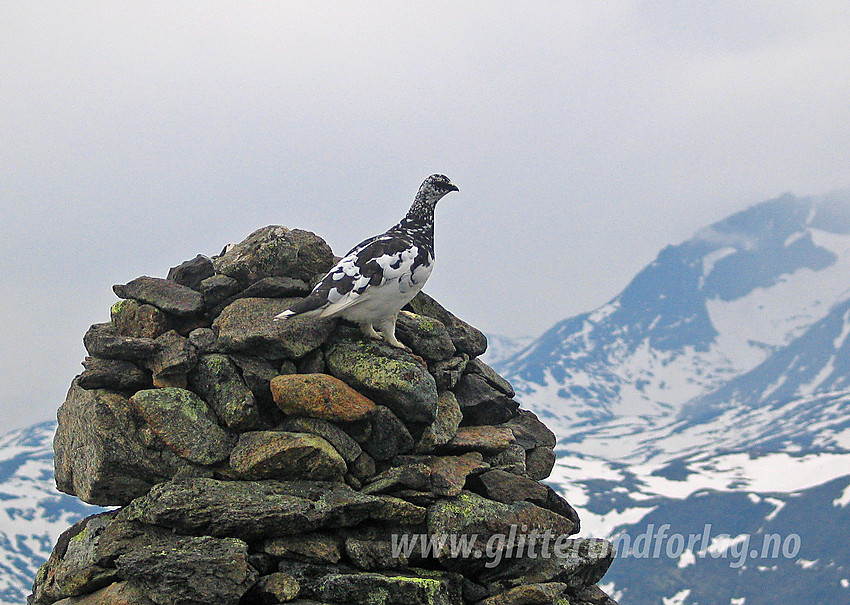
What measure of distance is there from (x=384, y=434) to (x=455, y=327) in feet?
18.4

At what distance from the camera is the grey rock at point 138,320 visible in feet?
65.6

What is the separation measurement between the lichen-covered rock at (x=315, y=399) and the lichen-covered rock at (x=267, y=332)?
3.62ft

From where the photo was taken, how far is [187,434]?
57.3 feet

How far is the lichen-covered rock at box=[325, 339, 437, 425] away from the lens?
712 inches

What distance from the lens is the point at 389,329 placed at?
19578mm

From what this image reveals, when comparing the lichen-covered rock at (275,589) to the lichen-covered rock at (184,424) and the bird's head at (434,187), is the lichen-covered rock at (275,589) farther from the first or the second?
the bird's head at (434,187)

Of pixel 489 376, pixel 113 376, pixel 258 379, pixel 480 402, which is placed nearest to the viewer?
pixel 258 379

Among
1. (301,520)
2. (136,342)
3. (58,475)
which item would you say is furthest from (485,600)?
(58,475)

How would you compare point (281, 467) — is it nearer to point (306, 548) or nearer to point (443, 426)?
point (306, 548)

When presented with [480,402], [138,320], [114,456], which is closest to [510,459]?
[480,402]

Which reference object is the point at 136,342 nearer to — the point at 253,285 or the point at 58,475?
the point at 253,285

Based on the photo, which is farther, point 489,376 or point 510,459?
point 489,376

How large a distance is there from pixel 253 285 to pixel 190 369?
3.07 meters

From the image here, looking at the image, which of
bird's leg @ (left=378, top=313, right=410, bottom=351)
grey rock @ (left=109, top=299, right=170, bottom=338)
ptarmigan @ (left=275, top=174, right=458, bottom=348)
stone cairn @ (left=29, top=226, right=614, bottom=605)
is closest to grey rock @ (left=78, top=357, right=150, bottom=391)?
stone cairn @ (left=29, top=226, right=614, bottom=605)
